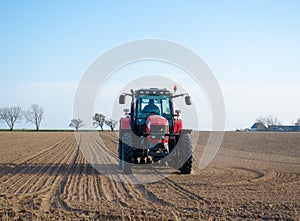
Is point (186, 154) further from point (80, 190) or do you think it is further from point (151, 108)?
point (80, 190)

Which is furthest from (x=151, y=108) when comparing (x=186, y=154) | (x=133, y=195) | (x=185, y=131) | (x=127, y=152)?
(x=133, y=195)

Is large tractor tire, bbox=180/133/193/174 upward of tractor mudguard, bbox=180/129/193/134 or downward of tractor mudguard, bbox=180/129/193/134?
downward

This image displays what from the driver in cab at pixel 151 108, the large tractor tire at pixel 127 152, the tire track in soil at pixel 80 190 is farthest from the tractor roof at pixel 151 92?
the tire track in soil at pixel 80 190

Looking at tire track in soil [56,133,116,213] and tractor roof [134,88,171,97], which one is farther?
tractor roof [134,88,171,97]

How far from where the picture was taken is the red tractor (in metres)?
12.6

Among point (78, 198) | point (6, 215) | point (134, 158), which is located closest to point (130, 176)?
point (134, 158)

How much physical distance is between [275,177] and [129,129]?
187 inches

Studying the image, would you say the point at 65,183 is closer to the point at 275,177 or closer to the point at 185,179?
the point at 185,179

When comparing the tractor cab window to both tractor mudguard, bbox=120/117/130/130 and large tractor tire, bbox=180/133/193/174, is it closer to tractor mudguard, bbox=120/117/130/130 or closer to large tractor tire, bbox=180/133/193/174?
tractor mudguard, bbox=120/117/130/130

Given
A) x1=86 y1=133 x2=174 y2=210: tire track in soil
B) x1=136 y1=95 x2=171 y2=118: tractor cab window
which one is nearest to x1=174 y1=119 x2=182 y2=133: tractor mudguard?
x1=136 y1=95 x2=171 y2=118: tractor cab window

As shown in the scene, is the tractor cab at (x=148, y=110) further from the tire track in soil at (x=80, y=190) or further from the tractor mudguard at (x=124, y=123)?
the tire track in soil at (x=80, y=190)

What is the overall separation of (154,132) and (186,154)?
1194 millimetres

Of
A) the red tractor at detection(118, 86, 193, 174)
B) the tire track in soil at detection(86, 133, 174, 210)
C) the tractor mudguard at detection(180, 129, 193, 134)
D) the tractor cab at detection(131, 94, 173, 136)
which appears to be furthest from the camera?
the tractor cab at detection(131, 94, 173, 136)

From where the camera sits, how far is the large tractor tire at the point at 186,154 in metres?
12.4
